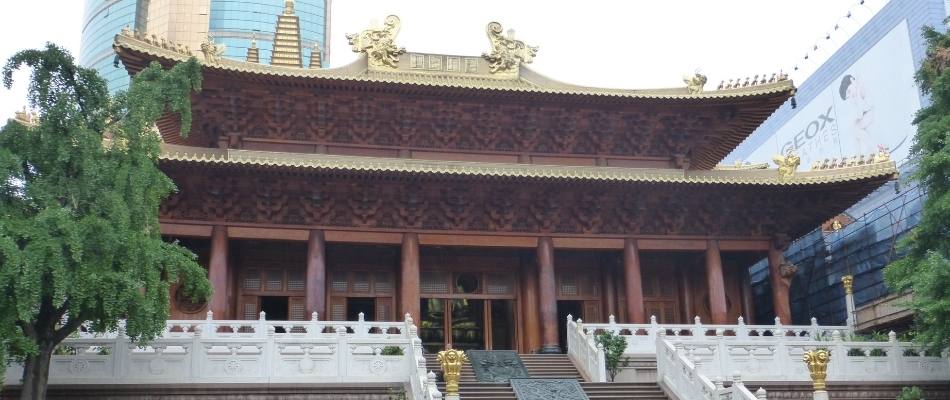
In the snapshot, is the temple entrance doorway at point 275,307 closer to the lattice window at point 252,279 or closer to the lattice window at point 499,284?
the lattice window at point 252,279

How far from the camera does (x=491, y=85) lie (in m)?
24.1

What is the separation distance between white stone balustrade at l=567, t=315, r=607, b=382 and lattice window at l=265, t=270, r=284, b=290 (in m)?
7.95

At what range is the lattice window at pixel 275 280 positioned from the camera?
23734 mm

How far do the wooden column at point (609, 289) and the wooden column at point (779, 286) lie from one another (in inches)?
167

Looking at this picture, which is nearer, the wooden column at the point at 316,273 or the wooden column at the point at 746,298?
the wooden column at the point at 316,273

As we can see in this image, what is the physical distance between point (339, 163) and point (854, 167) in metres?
13.2

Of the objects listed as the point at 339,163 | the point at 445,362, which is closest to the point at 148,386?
the point at 445,362

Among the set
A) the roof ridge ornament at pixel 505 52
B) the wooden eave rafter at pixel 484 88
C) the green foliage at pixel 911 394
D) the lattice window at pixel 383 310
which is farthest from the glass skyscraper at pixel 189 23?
the green foliage at pixel 911 394

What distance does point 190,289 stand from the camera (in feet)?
48.5

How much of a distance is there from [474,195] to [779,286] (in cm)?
868

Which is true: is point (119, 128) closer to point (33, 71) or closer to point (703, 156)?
point (33, 71)

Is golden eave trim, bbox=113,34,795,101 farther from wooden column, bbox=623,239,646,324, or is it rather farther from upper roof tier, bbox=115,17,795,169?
wooden column, bbox=623,239,646,324

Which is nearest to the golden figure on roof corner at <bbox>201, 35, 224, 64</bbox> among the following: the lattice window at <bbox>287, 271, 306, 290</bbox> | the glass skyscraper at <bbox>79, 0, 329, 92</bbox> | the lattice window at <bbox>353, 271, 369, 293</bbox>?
the lattice window at <bbox>287, 271, 306, 290</bbox>

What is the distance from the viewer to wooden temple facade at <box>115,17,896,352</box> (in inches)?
872
